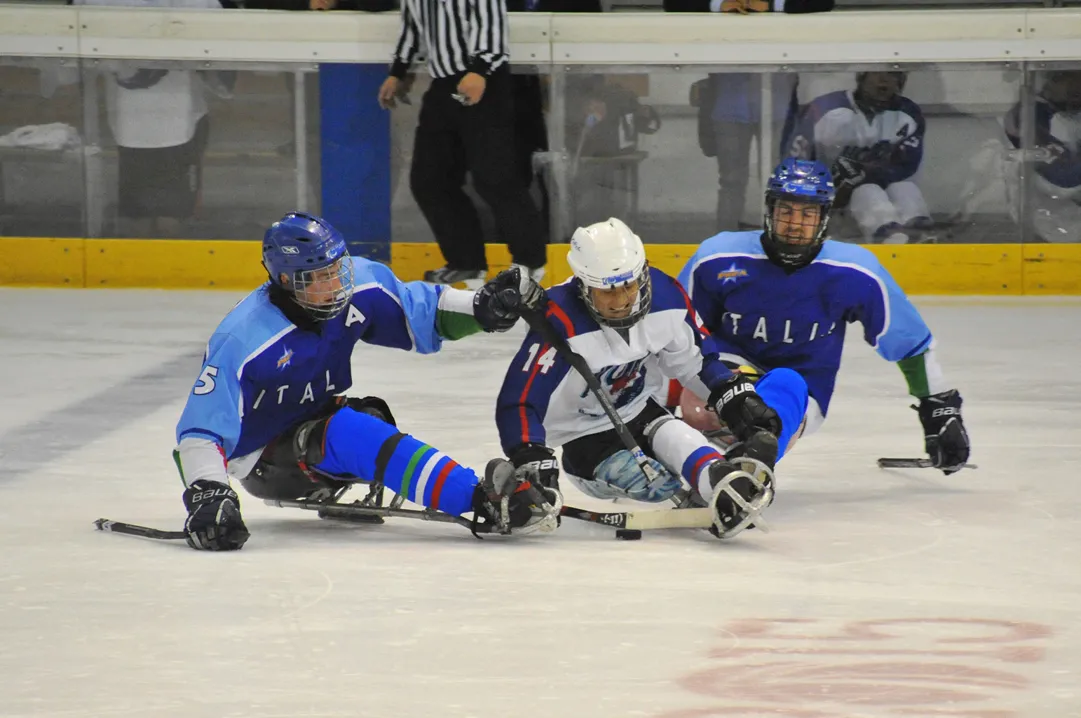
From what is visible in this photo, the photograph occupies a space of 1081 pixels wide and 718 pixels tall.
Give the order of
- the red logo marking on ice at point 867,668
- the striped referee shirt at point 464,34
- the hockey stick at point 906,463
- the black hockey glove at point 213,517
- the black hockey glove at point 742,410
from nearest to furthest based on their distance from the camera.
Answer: the red logo marking on ice at point 867,668 < the black hockey glove at point 213,517 < the black hockey glove at point 742,410 < the hockey stick at point 906,463 < the striped referee shirt at point 464,34

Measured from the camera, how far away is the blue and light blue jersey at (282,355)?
3.73 metres

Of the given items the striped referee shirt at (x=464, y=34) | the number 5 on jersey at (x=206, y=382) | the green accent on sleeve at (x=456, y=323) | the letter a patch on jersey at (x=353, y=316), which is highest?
the striped referee shirt at (x=464, y=34)

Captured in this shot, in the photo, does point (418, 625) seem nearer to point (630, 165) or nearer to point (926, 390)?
point (926, 390)

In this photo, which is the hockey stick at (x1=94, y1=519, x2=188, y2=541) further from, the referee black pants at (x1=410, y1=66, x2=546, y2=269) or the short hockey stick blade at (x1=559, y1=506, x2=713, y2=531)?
the referee black pants at (x1=410, y1=66, x2=546, y2=269)

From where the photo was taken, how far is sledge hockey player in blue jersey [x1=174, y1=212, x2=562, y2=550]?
3.71 m

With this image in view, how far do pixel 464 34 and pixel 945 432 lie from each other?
3954mm

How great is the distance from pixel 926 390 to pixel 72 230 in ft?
16.5

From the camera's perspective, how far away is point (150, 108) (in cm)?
823

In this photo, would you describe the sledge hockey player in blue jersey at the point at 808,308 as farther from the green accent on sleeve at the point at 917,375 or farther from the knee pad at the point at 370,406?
the knee pad at the point at 370,406

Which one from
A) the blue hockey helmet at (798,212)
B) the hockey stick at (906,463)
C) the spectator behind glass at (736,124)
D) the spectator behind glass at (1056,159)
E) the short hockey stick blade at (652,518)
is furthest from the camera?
the spectator behind glass at (736,124)

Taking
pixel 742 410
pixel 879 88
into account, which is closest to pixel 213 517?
pixel 742 410

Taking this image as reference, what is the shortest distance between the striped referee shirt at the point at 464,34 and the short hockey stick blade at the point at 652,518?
4.17 m

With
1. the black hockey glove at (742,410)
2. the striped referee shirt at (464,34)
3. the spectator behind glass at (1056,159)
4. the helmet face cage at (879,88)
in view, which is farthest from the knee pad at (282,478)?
the spectator behind glass at (1056,159)

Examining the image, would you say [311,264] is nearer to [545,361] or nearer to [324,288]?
[324,288]
